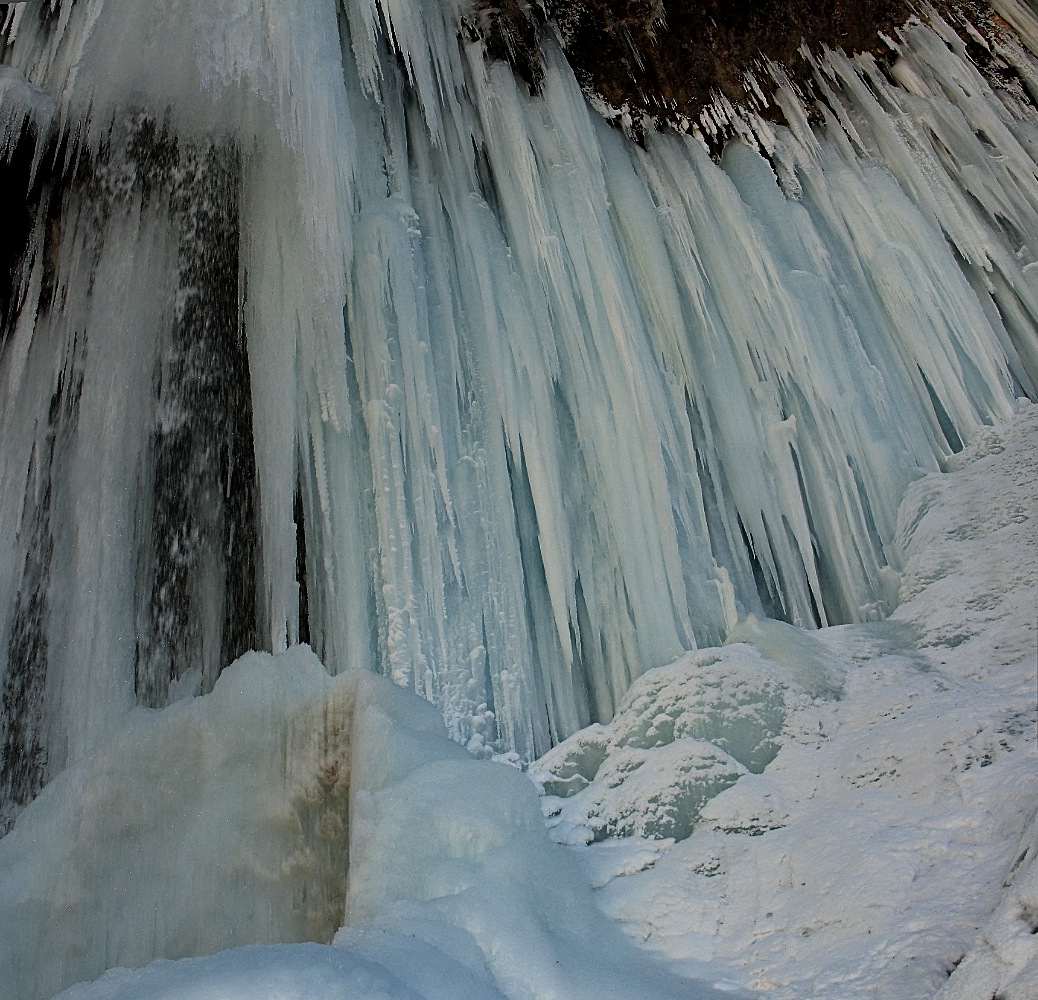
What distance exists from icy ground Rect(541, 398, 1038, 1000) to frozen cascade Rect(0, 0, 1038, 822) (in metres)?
0.70

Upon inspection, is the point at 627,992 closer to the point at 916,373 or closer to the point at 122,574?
the point at 122,574

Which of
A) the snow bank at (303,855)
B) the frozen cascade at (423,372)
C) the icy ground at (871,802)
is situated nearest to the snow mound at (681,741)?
the icy ground at (871,802)

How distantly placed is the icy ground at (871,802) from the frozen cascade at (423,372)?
70 cm

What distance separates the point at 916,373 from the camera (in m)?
6.39

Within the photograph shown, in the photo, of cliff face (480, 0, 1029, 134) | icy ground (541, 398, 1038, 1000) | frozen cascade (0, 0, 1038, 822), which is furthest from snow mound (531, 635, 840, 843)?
cliff face (480, 0, 1029, 134)

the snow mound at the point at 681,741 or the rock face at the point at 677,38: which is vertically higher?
the rock face at the point at 677,38

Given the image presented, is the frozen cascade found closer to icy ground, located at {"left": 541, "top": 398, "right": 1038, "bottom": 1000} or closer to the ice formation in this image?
the ice formation

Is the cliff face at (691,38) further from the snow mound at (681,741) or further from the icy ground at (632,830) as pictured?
the snow mound at (681,741)

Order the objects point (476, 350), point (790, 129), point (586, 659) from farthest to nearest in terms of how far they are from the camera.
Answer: point (790, 129)
point (476, 350)
point (586, 659)

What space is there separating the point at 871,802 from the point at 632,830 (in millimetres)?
955

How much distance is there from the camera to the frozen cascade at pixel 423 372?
544cm

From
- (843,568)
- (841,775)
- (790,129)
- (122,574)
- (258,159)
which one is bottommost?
(122,574)

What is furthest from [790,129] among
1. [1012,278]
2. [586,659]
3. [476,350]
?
[586,659]

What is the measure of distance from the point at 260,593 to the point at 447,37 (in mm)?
3516
